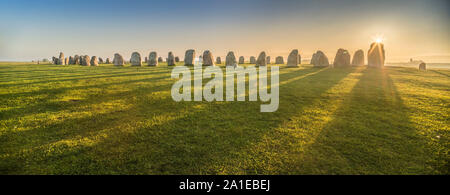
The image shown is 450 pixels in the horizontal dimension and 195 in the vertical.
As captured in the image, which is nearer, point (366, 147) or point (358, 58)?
point (366, 147)

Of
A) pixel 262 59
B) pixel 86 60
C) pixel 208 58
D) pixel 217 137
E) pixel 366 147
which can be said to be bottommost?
pixel 366 147

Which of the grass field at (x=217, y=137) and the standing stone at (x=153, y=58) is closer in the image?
the grass field at (x=217, y=137)

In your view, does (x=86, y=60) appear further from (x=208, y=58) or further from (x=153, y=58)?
(x=208, y=58)

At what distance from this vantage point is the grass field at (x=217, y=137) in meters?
3.58

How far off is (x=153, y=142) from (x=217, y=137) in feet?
5.20

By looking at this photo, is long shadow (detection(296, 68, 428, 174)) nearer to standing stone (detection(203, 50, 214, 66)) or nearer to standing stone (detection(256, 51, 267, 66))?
standing stone (detection(203, 50, 214, 66))

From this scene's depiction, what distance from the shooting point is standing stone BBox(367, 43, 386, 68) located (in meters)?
28.5

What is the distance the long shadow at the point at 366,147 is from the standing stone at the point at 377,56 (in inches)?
1105

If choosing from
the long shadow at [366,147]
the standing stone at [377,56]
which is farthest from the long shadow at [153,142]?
the standing stone at [377,56]

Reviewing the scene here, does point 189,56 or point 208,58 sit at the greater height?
point 189,56

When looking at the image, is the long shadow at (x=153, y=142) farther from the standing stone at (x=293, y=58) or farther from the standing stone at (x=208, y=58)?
the standing stone at (x=293, y=58)

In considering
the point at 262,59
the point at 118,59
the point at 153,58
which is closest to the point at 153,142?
the point at 153,58

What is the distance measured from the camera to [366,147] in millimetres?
4328
